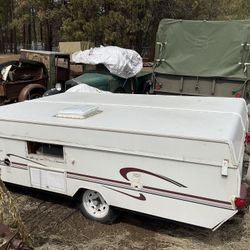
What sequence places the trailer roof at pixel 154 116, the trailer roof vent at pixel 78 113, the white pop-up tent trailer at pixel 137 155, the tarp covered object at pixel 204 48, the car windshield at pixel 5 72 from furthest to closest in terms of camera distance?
the car windshield at pixel 5 72
the tarp covered object at pixel 204 48
the trailer roof vent at pixel 78 113
the trailer roof at pixel 154 116
the white pop-up tent trailer at pixel 137 155

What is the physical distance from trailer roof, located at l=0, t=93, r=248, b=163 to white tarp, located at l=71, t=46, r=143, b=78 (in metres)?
4.91

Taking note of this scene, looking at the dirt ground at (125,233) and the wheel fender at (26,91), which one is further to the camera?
the wheel fender at (26,91)

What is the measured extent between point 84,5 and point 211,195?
16.0 m

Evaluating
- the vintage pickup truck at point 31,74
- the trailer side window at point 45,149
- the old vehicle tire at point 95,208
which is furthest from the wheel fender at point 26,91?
the old vehicle tire at point 95,208

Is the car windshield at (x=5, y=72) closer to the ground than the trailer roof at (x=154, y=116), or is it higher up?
closer to the ground

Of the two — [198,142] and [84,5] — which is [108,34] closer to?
[84,5]

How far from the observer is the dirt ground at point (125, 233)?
4.19 meters

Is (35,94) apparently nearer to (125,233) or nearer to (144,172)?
(125,233)

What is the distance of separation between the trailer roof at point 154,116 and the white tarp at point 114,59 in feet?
16.1

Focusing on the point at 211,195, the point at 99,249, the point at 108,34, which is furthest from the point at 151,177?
the point at 108,34

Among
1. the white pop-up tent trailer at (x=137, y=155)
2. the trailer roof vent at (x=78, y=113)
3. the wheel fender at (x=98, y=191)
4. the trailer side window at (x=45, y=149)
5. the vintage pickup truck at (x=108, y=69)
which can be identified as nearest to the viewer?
the white pop-up tent trailer at (x=137, y=155)

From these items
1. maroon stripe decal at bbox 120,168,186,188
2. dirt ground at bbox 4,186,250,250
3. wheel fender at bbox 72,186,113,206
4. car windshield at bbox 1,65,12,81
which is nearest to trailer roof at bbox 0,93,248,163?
maroon stripe decal at bbox 120,168,186,188

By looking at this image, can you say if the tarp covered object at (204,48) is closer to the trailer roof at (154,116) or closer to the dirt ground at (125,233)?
the trailer roof at (154,116)

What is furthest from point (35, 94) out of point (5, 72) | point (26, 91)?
point (5, 72)
